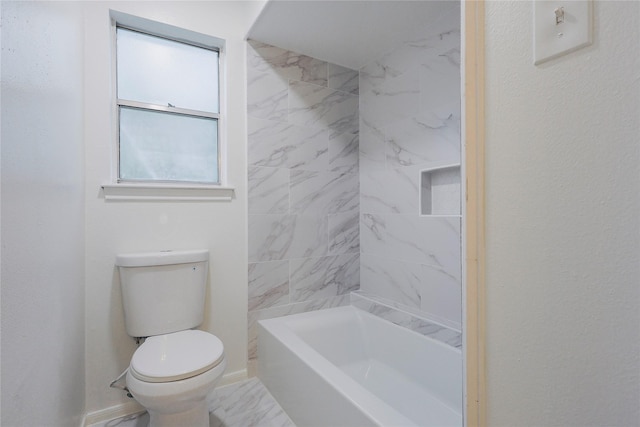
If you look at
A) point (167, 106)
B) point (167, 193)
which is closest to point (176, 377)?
point (167, 193)

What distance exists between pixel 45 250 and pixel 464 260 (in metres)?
1.09

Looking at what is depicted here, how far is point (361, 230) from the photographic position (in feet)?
7.27

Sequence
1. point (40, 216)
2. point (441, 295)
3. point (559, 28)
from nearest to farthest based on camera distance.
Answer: point (559, 28) < point (40, 216) < point (441, 295)

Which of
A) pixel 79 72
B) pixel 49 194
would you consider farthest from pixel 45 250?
pixel 79 72

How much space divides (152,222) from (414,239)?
4.81ft

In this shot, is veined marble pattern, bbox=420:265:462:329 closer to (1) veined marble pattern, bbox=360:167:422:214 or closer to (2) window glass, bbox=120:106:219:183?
(1) veined marble pattern, bbox=360:167:422:214

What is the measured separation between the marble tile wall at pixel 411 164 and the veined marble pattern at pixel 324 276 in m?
0.09

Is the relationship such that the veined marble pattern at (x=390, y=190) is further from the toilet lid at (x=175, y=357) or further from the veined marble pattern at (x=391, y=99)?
the toilet lid at (x=175, y=357)

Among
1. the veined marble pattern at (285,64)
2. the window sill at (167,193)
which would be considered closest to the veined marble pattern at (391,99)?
the veined marble pattern at (285,64)

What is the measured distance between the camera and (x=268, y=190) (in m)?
1.90

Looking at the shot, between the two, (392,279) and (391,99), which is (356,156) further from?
(392,279)

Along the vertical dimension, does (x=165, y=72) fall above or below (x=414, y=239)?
above

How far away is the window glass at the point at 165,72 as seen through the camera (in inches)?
65.4

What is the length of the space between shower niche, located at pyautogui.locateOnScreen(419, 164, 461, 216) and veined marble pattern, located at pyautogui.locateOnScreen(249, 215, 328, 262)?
2.26ft
